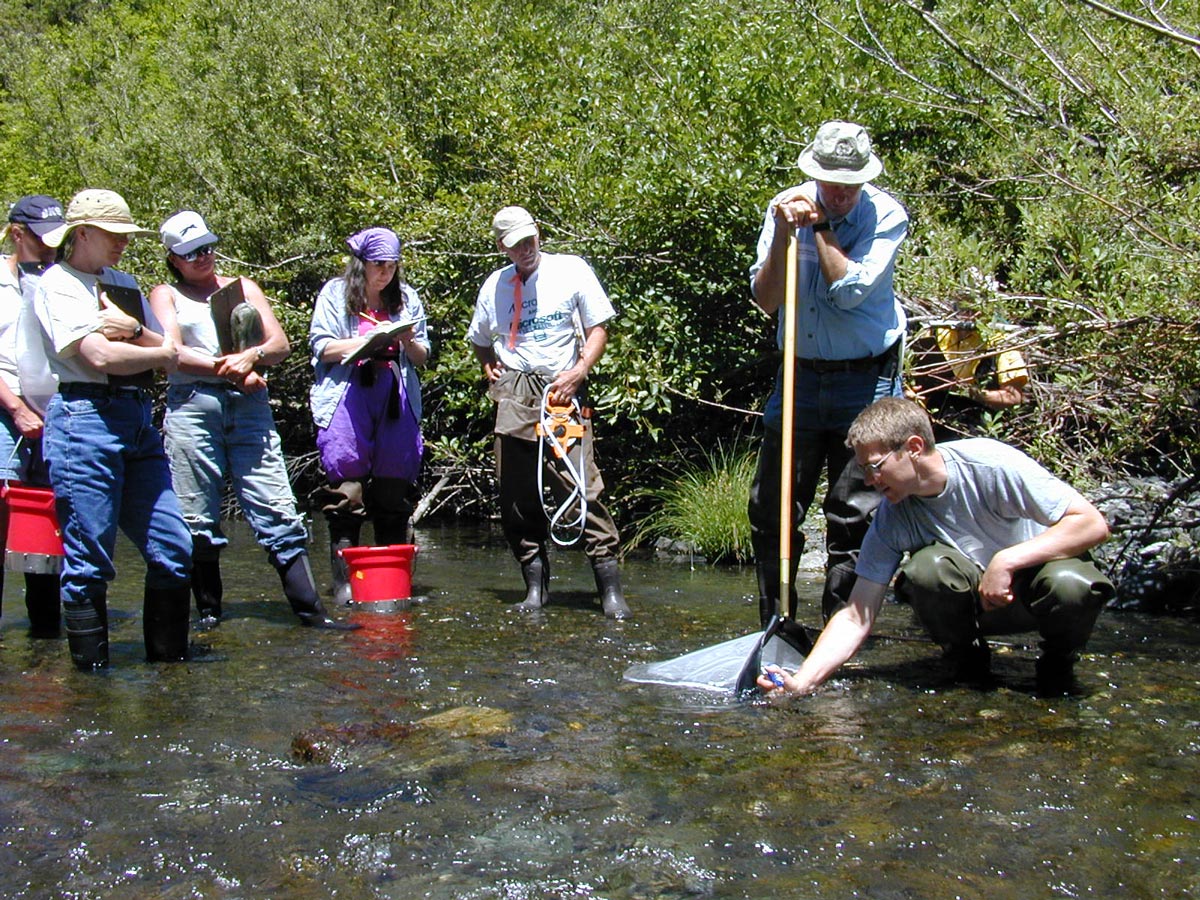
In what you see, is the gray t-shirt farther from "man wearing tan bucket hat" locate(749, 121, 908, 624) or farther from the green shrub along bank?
the green shrub along bank

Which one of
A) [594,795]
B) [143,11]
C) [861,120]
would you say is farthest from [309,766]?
[143,11]

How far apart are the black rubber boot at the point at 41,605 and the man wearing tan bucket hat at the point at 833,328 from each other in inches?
132

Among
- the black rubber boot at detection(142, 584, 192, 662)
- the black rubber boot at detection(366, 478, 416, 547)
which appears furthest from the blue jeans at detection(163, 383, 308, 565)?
the black rubber boot at detection(142, 584, 192, 662)

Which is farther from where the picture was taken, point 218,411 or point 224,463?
point 224,463

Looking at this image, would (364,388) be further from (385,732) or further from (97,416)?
(385,732)

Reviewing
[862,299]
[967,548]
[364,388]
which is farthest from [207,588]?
[967,548]

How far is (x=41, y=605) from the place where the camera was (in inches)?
246

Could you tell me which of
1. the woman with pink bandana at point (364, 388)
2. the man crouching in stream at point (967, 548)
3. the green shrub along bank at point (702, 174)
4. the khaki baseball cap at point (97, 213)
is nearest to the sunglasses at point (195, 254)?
the woman with pink bandana at point (364, 388)

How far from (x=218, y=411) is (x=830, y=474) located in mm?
2990

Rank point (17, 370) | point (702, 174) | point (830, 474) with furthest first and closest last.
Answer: point (702, 174), point (17, 370), point (830, 474)

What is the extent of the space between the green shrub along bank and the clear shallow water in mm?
1814

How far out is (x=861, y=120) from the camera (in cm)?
924

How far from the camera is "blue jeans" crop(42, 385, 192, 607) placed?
5.21 m

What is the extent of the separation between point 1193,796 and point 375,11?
13.1m
